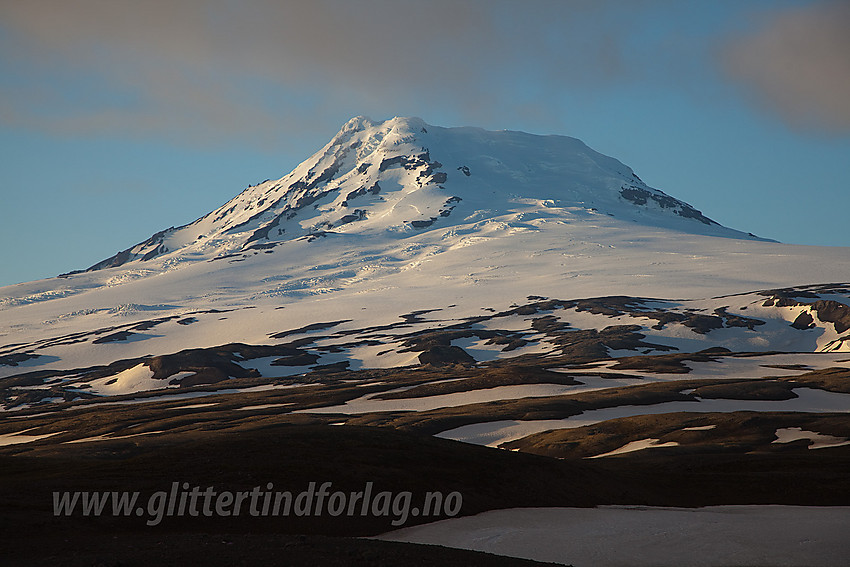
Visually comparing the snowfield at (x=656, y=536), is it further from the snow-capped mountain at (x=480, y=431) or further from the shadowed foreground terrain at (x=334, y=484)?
the shadowed foreground terrain at (x=334, y=484)

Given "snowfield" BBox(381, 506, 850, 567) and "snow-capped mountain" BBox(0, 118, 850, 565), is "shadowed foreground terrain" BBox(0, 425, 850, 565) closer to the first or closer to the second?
"snow-capped mountain" BBox(0, 118, 850, 565)

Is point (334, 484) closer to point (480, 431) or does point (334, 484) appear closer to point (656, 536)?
point (656, 536)

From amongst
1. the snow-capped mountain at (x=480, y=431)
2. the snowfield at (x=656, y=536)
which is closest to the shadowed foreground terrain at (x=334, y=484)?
the snow-capped mountain at (x=480, y=431)

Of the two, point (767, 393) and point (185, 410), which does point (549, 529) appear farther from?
point (185, 410)

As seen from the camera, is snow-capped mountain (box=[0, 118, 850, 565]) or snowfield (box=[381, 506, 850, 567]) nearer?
snowfield (box=[381, 506, 850, 567])

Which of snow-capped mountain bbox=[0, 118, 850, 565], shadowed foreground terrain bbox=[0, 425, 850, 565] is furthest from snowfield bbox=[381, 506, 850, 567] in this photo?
shadowed foreground terrain bbox=[0, 425, 850, 565]

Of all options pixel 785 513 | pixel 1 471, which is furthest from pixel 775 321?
pixel 1 471

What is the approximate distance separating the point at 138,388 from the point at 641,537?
477ft

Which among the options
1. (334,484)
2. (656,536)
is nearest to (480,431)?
(334,484)

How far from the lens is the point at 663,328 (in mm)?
174250

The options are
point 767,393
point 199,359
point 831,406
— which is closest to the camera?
point 831,406

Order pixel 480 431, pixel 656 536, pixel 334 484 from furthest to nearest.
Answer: pixel 480 431 < pixel 334 484 < pixel 656 536

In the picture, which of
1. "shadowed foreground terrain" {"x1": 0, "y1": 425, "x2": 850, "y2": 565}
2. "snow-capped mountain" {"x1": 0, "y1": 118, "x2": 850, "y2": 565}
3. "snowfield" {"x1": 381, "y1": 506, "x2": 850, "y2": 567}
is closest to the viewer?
"shadowed foreground terrain" {"x1": 0, "y1": 425, "x2": 850, "y2": 565}

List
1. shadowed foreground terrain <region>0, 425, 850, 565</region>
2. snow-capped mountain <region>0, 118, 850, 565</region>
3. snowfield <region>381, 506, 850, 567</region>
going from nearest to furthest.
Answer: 1. shadowed foreground terrain <region>0, 425, 850, 565</region>
2. snowfield <region>381, 506, 850, 567</region>
3. snow-capped mountain <region>0, 118, 850, 565</region>
